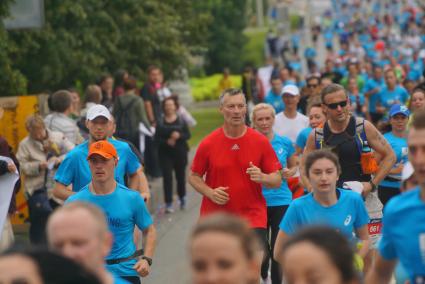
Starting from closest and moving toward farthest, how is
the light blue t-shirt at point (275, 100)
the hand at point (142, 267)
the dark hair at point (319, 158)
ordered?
the dark hair at point (319, 158) → the hand at point (142, 267) → the light blue t-shirt at point (275, 100)

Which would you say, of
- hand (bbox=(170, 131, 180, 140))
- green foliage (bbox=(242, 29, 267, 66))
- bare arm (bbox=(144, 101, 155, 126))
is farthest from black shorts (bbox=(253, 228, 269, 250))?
green foliage (bbox=(242, 29, 267, 66))

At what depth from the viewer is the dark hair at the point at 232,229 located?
4992mm

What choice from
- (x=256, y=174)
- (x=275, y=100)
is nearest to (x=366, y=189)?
(x=256, y=174)

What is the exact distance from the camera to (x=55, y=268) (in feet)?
15.6

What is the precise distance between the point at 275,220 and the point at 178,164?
663 centimetres

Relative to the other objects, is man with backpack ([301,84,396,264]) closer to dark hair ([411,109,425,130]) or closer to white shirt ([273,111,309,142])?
white shirt ([273,111,309,142])

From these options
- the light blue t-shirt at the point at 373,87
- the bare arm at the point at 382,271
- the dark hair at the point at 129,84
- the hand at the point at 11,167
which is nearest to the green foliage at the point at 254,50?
the light blue t-shirt at the point at 373,87

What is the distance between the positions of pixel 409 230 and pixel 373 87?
19961 millimetres

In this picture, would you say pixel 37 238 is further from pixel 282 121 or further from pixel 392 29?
pixel 392 29

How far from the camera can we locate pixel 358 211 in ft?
27.8

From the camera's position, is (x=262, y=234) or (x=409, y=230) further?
(x=262, y=234)

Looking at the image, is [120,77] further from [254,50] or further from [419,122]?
[254,50]

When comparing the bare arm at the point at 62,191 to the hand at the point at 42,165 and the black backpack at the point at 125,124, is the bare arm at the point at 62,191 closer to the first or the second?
the hand at the point at 42,165

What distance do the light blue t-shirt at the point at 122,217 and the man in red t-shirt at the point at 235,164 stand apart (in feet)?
4.84
